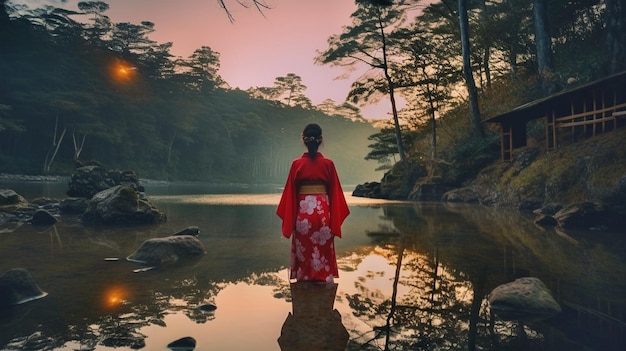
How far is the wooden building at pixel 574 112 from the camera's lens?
49.8ft

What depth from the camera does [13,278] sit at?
4262 millimetres

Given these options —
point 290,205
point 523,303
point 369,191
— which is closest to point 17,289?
point 290,205

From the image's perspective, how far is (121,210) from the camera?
458 inches

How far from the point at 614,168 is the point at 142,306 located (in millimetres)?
13768

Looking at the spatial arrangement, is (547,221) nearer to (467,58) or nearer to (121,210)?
(121,210)

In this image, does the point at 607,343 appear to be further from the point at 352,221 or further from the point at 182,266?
the point at 352,221

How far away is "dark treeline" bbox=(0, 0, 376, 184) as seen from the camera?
152 ft

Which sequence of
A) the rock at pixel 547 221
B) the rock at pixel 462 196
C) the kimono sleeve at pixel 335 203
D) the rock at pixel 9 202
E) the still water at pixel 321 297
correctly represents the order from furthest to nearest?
the rock at pixel 462 196, the rock at pixel 9 202, the rock at pixel 547 221, the kimono sleeve at pixel 335 203, the still water at pixel 321 297

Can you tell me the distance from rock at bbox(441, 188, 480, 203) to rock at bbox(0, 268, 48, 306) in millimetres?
20650

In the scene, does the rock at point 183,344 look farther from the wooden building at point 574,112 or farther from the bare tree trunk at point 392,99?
the bare tree trunk at point 392,99

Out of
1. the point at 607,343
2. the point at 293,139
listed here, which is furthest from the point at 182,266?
the point at 293,139

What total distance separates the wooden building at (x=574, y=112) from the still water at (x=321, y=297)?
9.02 metres

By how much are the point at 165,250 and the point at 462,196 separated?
62.7 feet

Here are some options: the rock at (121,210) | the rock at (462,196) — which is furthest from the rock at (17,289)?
the rock at (462,196)
